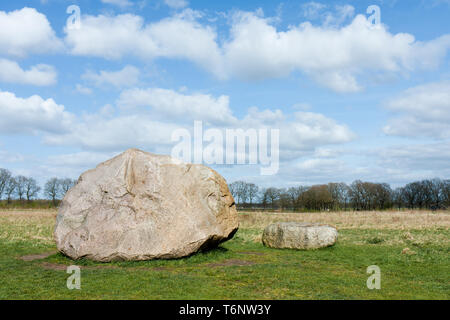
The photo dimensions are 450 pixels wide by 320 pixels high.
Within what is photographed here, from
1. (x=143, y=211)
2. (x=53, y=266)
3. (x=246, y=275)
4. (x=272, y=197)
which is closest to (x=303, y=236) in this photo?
(x=246, y=275)

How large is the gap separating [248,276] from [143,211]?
16.8 feet

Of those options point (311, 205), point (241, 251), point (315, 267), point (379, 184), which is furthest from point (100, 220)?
point (379, 184)

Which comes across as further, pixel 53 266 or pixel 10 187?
pixel 10 187

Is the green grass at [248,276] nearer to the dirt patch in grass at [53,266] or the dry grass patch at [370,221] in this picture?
the dirt patch in grass at [53,266]

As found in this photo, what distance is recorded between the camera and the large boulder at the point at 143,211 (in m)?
13.8

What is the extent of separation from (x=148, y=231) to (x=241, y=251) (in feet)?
17.4

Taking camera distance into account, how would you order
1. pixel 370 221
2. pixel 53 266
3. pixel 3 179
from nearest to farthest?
pixel 53 266 → pixel 370 221 → pixel 3 179

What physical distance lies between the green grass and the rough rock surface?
0.59 metres

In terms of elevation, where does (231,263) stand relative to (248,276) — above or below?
below

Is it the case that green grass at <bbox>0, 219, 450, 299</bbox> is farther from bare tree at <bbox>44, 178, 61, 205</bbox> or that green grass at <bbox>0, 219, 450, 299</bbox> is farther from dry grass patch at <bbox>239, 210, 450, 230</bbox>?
bare tree at <bbox>44, 178, 61, 205</bbox>

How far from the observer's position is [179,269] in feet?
41.5

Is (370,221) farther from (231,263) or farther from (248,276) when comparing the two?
(248,276)

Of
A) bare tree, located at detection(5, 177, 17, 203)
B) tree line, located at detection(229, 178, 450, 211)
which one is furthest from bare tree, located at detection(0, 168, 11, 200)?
tree line, located at detection(229, 178, 450, 211)

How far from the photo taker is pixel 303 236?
58.0 feet
